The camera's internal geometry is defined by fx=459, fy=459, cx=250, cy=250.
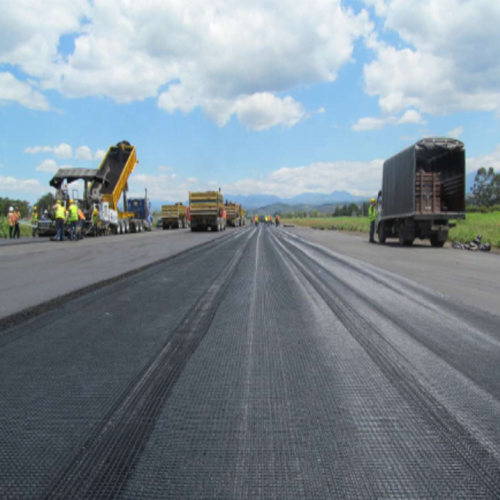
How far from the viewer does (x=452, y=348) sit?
13.1 ft

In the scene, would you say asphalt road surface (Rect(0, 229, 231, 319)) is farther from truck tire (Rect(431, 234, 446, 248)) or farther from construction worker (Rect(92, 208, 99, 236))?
construction worker (Rect(92, 208, 99, 236))

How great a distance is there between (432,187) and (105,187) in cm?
1822

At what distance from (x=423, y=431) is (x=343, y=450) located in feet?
1.69

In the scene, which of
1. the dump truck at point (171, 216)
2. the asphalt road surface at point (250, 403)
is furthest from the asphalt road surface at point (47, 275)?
the dump truck at point (171, 216)

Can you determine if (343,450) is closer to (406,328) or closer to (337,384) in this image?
(337,384)

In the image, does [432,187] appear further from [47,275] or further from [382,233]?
[47,275]

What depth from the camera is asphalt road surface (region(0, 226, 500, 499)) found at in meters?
1.98

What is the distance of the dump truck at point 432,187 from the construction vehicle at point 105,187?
52.7ft

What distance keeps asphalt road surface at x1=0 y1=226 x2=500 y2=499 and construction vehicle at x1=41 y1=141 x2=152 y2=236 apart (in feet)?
65.1

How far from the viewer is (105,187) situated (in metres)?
26.8

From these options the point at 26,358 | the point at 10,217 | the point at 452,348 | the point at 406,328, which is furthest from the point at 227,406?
the point at 10,217

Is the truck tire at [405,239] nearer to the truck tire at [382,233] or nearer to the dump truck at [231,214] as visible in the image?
the truck tire at [382,233]

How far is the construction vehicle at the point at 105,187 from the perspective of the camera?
23.5m

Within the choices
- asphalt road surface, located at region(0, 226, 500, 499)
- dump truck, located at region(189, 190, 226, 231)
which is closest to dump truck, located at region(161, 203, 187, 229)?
dump truck, located at region(189, 190, 226, 231)
